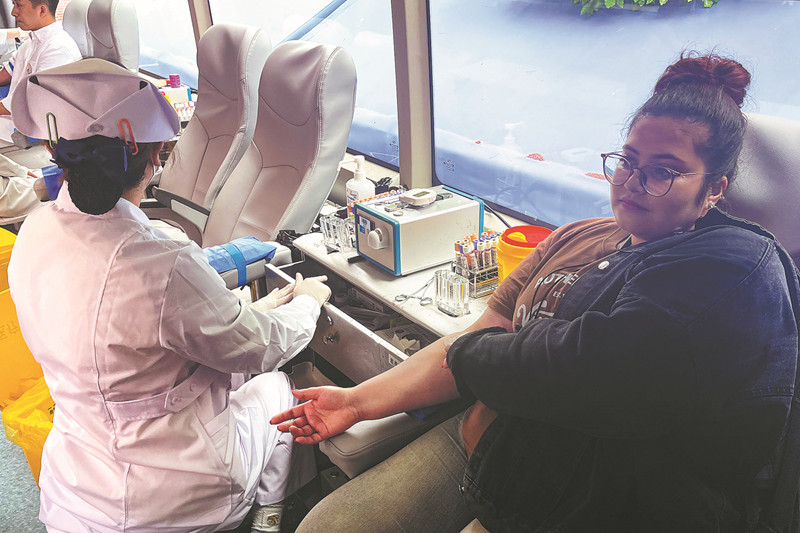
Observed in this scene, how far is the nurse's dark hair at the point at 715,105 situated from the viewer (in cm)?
93

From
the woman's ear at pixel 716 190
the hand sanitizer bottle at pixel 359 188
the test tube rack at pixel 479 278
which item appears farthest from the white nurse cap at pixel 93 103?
the woman's ear at pixel 716 190

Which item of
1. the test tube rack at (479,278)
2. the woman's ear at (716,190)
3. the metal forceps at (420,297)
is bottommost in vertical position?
the metal forceps at (420,297)

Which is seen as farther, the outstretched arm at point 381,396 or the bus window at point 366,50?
the bus window at point 366,50

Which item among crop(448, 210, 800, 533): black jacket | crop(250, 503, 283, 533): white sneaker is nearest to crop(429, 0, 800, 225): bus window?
crop(448, 210, 800, 533): black jacket

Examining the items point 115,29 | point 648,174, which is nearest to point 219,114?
point 115,29

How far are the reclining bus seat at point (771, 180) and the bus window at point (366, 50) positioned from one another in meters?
1.98

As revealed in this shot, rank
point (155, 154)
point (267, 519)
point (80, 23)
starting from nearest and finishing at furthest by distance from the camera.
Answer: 1. point (155, 154)
2. point (267, 519)
3. point (80, 23)

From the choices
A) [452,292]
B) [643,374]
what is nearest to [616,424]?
[643,374]

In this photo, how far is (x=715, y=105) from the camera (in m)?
0.93

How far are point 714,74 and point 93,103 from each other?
1.22m

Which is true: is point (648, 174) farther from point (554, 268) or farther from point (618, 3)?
point (618, 3)

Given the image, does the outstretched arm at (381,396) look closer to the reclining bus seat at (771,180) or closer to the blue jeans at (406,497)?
the blue jeans at (406,497)

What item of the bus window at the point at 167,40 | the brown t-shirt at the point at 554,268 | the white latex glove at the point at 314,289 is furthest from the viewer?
the bus window at the point at 167,40

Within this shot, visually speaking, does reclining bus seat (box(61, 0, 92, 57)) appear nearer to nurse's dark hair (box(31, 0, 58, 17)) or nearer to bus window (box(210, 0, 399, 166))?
nurse's dark hair (box(31, 0, 58, 17))
